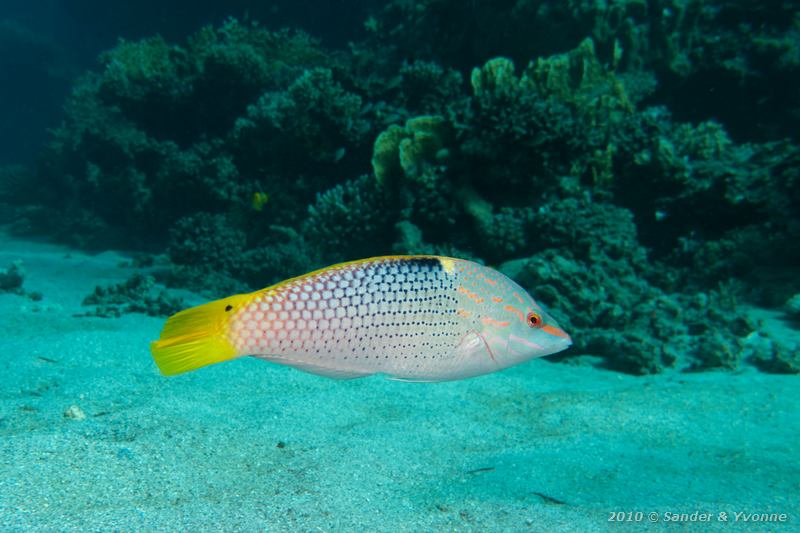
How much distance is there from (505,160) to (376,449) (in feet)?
17.6

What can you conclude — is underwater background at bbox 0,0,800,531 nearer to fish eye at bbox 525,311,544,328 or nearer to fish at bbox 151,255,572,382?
fish at bbox 151,255,572,382

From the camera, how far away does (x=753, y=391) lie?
15.0ft

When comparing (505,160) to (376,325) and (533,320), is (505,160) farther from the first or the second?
(376,325)

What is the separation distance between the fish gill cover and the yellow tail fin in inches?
197

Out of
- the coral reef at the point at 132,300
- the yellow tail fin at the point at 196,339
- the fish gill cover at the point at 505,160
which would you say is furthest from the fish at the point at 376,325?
the coral reef at the point at 132,300

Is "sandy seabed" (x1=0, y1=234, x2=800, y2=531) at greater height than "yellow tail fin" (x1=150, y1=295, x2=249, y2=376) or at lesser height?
lesser

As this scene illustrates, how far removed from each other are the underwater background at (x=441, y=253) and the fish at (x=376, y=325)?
1024mm

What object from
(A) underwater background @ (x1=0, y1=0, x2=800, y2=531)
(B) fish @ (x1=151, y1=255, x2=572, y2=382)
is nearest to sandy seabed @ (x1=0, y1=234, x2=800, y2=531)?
(A) underwater background @ (x1=0, y1=0, x2=800, y2=531)

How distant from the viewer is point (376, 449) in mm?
3225

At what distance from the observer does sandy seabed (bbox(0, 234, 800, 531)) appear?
2.44 m

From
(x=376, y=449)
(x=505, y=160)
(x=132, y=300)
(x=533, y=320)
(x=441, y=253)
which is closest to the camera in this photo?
(x=533, y=320)

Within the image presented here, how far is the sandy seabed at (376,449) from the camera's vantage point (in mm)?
2439

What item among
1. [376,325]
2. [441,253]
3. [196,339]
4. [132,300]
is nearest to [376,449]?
[376,325]

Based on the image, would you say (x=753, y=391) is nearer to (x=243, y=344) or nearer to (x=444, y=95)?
(x=243, y=344)
